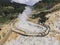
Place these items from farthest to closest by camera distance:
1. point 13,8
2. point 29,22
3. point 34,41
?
point 13,8 < point 29,22 < point 34,41

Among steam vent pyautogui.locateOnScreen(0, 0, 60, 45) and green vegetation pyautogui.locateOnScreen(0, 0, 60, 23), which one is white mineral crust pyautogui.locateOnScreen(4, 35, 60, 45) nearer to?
steam vent pyautogui.locateOnScreen(0, 0, 60, 45)

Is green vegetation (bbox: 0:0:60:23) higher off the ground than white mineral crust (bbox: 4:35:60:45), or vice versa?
green vegetation (bbox: 0:0:60:23)

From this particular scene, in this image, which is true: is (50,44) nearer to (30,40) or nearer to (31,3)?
(30,40)

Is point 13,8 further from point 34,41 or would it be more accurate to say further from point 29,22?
point 34,41

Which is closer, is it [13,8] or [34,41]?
[34,41]

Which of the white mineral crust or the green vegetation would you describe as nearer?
the white mineral crust

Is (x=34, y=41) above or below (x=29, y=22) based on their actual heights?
below

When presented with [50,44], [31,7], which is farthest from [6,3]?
[50,44]

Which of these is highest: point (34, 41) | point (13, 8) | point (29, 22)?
point (13, 8)

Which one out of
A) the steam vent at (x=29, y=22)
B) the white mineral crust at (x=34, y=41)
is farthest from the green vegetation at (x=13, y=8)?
the white mineral crust at (x=34, y=41)

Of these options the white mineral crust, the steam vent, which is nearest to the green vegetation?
the steam vent

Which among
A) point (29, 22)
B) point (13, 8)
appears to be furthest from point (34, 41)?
point (13, 8)
